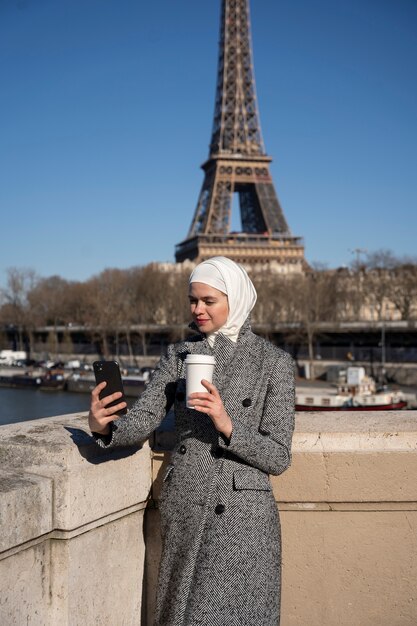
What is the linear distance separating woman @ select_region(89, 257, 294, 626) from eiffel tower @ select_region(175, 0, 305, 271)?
63.7 m

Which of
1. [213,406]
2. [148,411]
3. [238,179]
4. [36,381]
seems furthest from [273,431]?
[238,179]

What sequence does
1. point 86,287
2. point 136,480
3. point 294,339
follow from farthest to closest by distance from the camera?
point 86,287, point 294,339, point 136,480

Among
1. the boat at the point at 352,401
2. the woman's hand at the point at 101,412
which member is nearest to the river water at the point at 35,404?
the boat at the point at 352,401

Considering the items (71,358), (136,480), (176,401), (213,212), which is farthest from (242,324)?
(213,212)

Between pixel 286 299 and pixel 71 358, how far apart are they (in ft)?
53.8

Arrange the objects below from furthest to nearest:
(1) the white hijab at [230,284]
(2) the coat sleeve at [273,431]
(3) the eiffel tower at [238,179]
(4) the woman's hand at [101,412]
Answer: (3) the eiffel tower at [238,179] → (1) the white hijab at [230,284] → (4) the woman's hand at [101,412] → (2) the coat sleeve at [273,431]

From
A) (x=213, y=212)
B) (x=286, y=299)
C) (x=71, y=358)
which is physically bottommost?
(x=71, y=358)

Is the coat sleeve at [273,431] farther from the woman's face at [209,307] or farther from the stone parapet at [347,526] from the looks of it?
the stone parapet at [347,526]

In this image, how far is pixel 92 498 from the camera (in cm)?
238

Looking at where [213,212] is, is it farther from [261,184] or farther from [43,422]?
[43,422]

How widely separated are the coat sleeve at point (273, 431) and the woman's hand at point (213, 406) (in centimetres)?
4

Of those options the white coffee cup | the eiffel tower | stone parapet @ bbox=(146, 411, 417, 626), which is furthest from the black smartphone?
the eiffel tower

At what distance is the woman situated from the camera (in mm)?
2234

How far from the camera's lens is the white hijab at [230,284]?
8.14 ft
